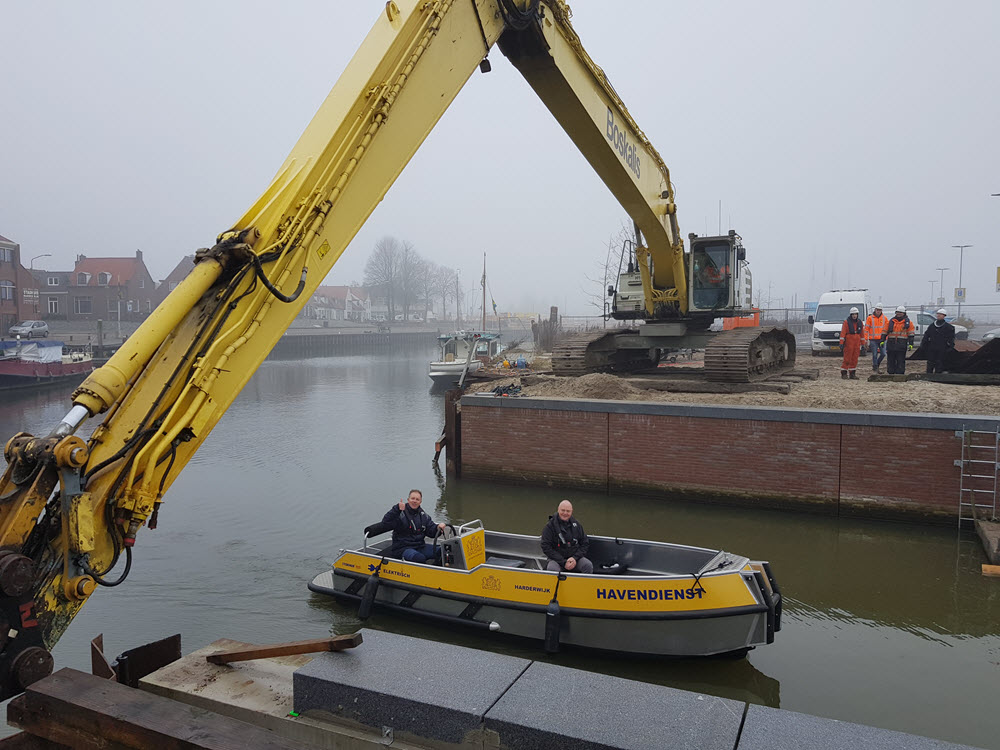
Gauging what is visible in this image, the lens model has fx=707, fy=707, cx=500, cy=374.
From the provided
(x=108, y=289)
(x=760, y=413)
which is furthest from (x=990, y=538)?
(x=108, y=289)

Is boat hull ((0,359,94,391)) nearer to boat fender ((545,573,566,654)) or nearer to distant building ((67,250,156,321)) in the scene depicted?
distant building ((67,250,156,321))

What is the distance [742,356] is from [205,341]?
11.4m

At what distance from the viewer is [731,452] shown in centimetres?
1170

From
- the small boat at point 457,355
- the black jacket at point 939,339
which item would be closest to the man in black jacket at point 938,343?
the black jacket at point 939,339

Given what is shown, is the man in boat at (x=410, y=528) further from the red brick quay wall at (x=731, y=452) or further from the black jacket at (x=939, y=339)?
the black jacket at (x=939, y=339)

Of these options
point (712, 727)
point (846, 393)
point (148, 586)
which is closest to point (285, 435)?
point (148, 586)

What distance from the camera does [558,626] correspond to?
6.82 metres

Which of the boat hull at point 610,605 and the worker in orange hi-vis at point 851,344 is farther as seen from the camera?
the worker in orange hi-vis at point 851,344

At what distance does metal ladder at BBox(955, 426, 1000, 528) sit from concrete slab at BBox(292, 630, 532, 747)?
8.87 m

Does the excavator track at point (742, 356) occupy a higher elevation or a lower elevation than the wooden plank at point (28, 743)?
higher

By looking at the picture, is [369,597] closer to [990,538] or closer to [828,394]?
[990,538]

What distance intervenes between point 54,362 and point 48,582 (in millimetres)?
35801

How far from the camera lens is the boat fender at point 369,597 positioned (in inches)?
299

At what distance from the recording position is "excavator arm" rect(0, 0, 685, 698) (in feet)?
11.3
